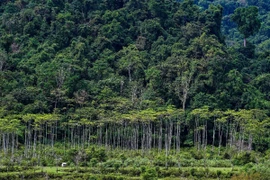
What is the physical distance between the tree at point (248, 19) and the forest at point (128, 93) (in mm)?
157

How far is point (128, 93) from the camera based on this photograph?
234 ft

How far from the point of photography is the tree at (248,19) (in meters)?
84.1

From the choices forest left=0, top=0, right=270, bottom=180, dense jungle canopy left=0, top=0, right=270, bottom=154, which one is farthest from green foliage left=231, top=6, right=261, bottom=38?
dense jungle canopy left=0, top=0, right=270, bottom=154

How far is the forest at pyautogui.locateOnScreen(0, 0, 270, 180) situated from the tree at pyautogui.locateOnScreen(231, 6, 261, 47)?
157mm

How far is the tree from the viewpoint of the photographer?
84062 mm

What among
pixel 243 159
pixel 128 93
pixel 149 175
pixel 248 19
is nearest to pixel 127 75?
pixel 128 93

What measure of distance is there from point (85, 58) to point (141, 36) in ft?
34.9

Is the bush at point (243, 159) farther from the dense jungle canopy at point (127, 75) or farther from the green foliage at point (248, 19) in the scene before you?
the green foliage at point (248, 19)

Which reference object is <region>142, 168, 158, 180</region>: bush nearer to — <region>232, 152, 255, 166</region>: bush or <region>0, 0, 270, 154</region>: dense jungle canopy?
<region>232, 152, 255, 166</region>: bush

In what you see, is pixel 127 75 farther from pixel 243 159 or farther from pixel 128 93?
pixel 243 159

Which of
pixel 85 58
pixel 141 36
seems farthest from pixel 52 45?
pixel 141 36

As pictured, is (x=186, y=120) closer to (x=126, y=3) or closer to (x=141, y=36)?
(x=141, y=36)

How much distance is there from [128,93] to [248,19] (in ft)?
81.5

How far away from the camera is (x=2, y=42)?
76312 mm
